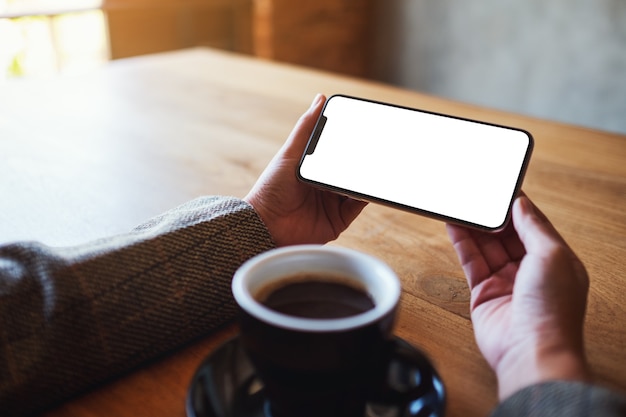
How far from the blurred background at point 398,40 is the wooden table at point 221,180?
1278 millimetres

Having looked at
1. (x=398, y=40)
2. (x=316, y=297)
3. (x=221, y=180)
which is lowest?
(x=398, y=40)

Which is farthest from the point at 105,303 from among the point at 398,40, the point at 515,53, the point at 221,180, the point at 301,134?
the point at 398,40

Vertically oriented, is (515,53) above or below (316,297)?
below

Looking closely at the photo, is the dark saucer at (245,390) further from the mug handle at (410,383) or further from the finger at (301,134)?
the finger at (301,134)

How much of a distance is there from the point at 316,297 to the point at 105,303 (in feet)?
0.52

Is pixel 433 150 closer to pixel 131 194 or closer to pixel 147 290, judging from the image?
pixel 147 290

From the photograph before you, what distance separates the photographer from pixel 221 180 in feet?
2.65

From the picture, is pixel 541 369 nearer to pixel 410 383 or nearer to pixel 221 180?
pixel 410 383

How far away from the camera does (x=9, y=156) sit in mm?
875

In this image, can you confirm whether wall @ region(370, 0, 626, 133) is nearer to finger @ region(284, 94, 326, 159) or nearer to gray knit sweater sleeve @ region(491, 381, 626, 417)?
finger @ region(284, 94, 326, 159)

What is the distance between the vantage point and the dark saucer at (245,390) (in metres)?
0.37

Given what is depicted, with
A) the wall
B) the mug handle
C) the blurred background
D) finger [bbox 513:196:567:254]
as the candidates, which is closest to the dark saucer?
the mug handle

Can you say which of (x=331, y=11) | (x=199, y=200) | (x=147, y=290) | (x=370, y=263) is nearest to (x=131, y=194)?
(x=199, y=200)

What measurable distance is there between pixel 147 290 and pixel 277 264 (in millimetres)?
124
